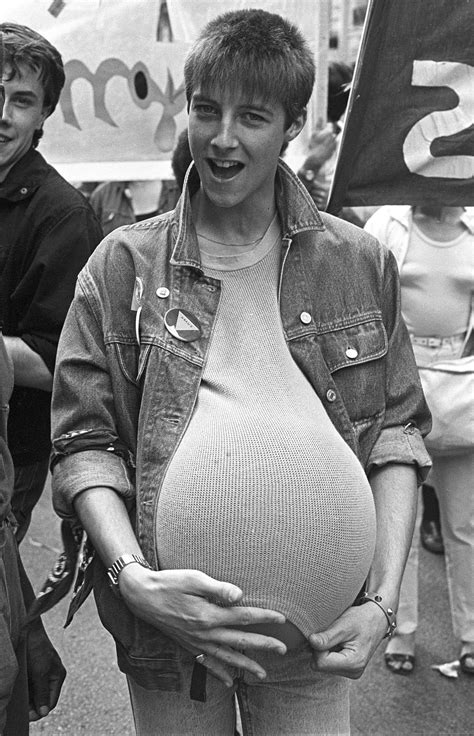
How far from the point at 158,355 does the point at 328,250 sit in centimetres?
41

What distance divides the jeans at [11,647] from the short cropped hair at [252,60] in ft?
3.03

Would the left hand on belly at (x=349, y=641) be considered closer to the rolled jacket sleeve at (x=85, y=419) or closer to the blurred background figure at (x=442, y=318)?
the rolled jacket sleeve at (x=85, y=419)

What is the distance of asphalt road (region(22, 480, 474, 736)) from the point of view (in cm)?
344

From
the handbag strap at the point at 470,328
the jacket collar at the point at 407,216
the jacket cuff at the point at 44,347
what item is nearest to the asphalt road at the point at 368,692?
the handbag strap at the point at 470,328

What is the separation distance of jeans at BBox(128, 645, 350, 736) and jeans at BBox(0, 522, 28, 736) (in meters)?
0.23

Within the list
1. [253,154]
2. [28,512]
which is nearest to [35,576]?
[28,512]

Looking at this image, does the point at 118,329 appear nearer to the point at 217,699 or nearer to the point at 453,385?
the point at 217,699

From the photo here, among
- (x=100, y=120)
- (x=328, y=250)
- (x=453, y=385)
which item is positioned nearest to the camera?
(x=328, y=250)

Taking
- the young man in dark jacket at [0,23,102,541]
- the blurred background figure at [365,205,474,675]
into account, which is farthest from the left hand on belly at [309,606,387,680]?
the blurred background figure at [365,205,474,675]

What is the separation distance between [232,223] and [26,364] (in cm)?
73

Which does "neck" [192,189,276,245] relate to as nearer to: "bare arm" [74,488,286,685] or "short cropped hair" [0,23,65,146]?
"bare arm" [74,488,286,685]

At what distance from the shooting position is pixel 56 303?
2506 millimetres

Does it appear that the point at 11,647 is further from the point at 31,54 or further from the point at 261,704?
the point at 31,54

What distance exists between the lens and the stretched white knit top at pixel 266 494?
172cm
